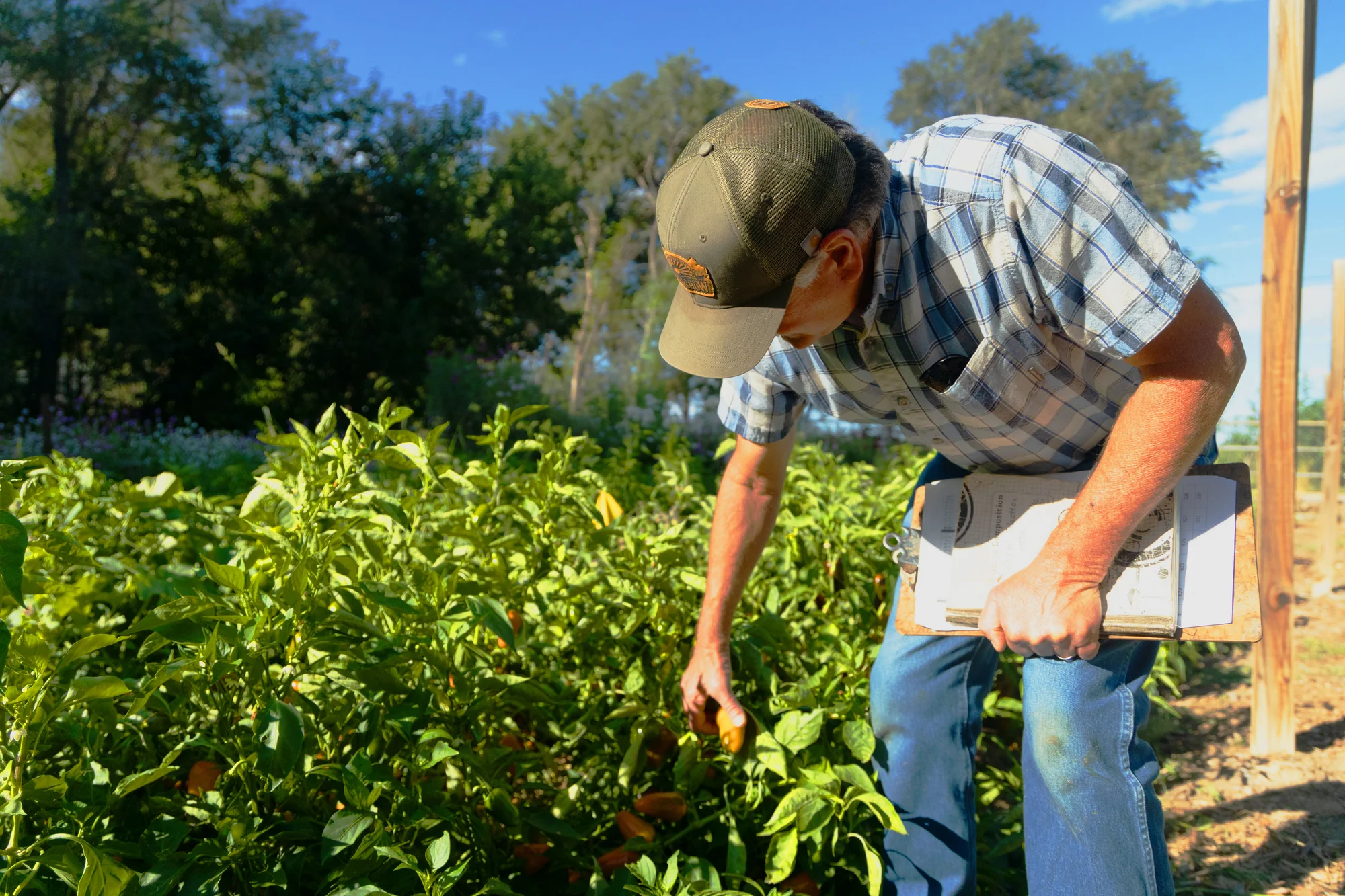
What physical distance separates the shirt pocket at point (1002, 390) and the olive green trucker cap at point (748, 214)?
0.29m

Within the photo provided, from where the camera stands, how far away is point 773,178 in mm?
1213

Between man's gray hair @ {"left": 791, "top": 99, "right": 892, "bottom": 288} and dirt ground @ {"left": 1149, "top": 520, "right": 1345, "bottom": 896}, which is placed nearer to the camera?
man's gray hair @ {"left": 791, "top": 99, "right": 892, "bottom": 288}

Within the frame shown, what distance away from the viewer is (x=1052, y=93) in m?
17.5

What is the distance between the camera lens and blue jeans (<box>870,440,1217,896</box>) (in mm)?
1354

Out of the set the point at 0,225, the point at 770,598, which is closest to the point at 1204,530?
the point at 770,598

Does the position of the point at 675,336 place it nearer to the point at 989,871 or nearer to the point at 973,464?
the point at 973,464

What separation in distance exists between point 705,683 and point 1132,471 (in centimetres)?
77

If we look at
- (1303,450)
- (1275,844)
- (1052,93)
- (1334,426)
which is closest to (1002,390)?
(1275,844)

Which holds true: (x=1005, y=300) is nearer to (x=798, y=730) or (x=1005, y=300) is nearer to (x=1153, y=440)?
(x=1153, y=440)

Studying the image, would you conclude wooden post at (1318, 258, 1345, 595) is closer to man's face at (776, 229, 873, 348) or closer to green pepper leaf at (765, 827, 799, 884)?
green pepper leaf at (765, 827, 799, 884)

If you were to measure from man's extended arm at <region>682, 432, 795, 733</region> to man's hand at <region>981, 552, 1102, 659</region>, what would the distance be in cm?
49

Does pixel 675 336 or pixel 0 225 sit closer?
pixel 675 336

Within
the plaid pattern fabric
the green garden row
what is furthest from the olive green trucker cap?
the green garden row

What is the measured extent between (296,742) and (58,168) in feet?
40.0
